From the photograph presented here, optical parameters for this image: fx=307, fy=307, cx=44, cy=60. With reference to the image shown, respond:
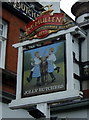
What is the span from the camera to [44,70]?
8.50 metres

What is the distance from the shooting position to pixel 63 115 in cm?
1305

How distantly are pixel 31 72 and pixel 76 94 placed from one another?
65.4 inches

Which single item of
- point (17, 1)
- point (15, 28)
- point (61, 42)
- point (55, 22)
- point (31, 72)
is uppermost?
point (17, 1)

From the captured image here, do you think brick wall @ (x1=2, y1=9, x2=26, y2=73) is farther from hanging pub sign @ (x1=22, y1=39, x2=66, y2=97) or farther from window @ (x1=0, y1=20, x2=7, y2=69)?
hanging pub sign @ (x1=22, y1=39, x2=66, y2=97)

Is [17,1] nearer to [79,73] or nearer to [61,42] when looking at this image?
[79,73]

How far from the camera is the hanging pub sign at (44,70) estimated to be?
8.22 m

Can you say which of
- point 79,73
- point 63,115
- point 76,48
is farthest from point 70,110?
point 76,48

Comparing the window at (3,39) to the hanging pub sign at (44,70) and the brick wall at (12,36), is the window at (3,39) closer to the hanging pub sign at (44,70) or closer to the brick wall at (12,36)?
the brick wall at (12,36)

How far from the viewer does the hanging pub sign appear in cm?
822

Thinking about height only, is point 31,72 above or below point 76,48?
below

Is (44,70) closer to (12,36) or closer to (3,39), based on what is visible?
(3,39)

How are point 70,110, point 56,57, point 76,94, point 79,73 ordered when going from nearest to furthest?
point 76,94
point 56,57
point 70,110
point 79,73

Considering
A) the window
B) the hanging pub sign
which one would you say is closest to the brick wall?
the window

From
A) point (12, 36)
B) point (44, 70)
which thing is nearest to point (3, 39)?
point (12, 36)
